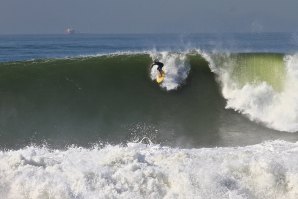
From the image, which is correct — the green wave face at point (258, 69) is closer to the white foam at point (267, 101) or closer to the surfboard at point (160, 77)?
the white foam at point (267, 101)

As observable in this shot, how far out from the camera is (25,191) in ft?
29.5

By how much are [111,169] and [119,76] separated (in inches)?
235

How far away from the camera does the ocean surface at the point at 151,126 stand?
30.7ft

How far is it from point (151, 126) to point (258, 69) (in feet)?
12.3

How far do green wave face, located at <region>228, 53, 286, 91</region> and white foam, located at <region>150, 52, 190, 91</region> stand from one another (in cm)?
128

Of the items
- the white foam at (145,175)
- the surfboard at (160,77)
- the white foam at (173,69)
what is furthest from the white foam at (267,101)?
the white foam at (145,175)

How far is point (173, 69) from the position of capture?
15.1m

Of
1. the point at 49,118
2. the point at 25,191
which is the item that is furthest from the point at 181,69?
the point at 25,191

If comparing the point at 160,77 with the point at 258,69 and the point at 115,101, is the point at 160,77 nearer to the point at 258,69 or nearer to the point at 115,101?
the point at 115,101

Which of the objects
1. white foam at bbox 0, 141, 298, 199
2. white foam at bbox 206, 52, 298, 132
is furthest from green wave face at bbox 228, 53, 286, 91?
white foam at bbox 0, 141, 298, 199

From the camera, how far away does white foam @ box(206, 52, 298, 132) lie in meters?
14.2

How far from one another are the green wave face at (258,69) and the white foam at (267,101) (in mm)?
156

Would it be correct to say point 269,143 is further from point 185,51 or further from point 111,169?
point 185,51

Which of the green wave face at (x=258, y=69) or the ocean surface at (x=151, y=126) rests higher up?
the green wave face at (x=258, y=69)
